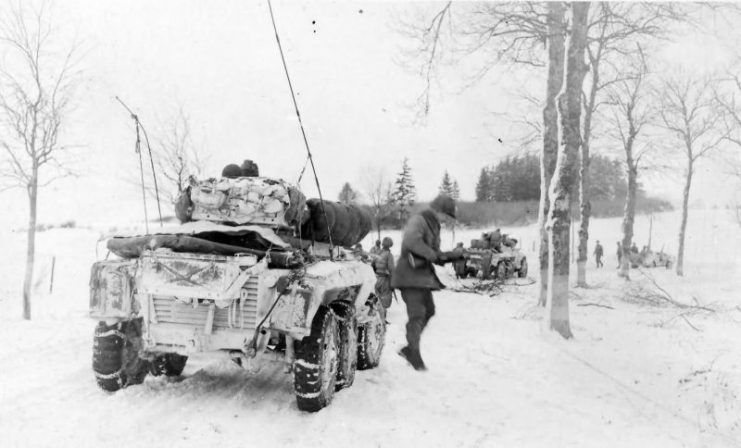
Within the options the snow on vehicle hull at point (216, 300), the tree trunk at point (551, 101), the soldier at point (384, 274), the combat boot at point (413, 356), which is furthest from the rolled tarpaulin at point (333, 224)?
the tree trunk at point (551, 101)

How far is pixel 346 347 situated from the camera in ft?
20.3

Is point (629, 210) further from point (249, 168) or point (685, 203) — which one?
point (249, 168)

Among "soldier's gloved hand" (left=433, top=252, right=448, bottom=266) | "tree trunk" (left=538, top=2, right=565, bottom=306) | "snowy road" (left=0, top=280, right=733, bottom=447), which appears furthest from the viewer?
"tree trunk" (left=538, top=2, right=565, bottom=306)

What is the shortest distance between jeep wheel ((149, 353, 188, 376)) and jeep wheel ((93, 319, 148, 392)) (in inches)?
12.6

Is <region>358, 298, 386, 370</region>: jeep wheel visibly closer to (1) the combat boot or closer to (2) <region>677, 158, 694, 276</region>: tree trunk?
(1) the combat boot

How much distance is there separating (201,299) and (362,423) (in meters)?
1.68

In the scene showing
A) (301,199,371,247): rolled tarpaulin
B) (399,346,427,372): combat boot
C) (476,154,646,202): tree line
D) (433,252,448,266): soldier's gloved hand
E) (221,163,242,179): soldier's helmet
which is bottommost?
(399,346,427,372): combat boot

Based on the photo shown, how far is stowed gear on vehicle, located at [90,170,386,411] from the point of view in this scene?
5.07 metres

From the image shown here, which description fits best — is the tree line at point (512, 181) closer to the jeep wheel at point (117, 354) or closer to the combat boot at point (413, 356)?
the combat boot at point (413, 356)

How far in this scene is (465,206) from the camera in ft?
117

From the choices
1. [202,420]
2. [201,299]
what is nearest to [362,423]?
[202,420]

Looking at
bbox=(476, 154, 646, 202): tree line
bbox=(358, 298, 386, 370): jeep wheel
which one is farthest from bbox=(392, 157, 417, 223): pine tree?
bbox=(358, 298, 386, 370): jeep wheel

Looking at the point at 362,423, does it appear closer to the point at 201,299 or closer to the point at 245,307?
the point at 245,307

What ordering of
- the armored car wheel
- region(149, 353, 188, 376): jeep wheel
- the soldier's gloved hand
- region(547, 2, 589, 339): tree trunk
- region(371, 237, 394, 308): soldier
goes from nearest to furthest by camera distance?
region(149, 353, 188, 376): jeep wheel, the soldier's gloved hand, region(547, 2, 589, 339): tree trunk, region(371, 237, 394, 308): soldier, the armored car wheel
